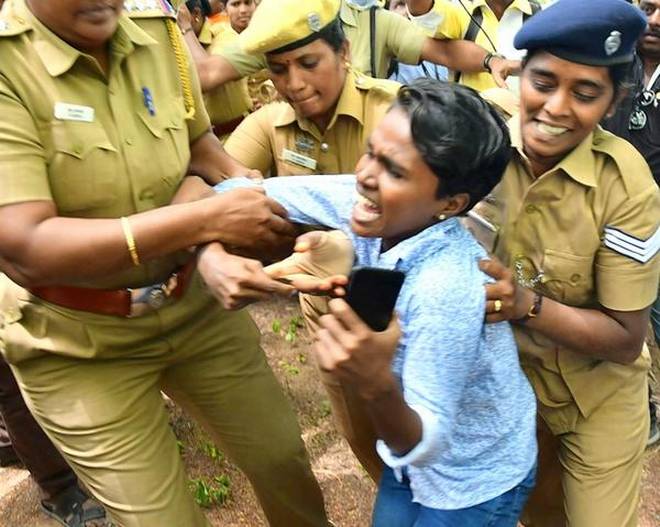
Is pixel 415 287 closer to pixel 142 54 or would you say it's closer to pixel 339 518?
pixel 142 54

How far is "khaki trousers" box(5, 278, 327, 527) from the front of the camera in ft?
6.59

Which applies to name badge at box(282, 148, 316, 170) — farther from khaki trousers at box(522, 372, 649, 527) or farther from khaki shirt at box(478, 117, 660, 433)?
khaki trousers at box(522, 372, 649, 527)

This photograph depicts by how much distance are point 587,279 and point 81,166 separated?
1.31 metres

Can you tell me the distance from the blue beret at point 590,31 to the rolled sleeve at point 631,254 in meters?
0.36

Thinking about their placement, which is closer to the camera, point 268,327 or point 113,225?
point 113,225

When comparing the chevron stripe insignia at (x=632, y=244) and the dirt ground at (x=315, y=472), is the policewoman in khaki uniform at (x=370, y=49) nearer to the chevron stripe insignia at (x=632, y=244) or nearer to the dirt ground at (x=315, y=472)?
the dirt ground at (x=315, y=472)

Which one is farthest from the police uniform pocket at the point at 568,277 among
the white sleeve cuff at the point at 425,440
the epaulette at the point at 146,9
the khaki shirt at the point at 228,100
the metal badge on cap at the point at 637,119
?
the khaki shirt at the point at 228,100

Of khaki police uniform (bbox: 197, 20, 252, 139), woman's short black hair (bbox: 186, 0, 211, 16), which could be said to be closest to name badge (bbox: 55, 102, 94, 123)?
khaki police uniform (bbox: 197, 20, 252, 139)

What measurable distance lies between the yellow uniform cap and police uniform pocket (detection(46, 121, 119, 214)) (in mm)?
767

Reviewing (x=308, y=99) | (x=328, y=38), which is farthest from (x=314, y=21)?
(x=308, y=99)

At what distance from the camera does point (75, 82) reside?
72.4 inches

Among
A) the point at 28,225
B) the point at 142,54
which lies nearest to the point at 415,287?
the point at 28,225

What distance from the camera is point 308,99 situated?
2.50 m

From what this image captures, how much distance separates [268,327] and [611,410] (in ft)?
8.35
